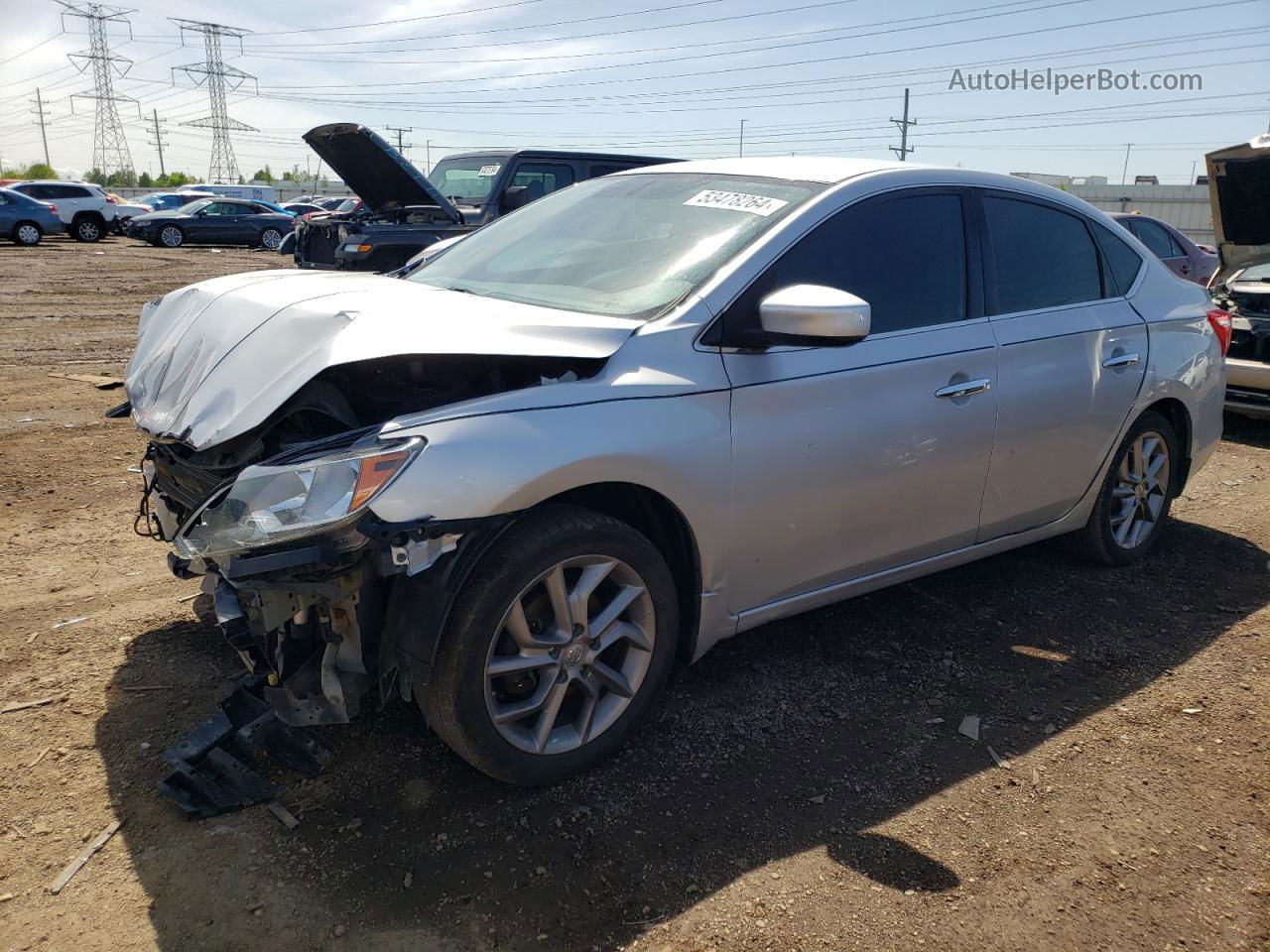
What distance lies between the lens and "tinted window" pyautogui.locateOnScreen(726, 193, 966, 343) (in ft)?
10.2

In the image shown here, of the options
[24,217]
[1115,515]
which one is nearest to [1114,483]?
[1115,515]

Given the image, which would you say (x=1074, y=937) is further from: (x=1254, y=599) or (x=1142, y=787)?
(x=1254, y=599)

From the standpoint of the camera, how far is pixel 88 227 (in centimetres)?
2816

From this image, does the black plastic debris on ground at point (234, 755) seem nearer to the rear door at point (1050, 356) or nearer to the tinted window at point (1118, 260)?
the rear door at point (1050, 356)

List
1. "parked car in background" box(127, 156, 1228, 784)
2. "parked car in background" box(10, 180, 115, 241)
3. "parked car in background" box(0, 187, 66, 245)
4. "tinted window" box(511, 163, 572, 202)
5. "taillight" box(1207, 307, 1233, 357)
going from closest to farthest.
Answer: "parked car in background" box(127, 156, 1228, 784) → "taillight" box(1207, 307, 1233, 357) → "tinted window" box(511, 163, 572, 202) → "parked car in background" box(0, 187, 66, 245) → "parked car in background" box(10, 180, 115, 241)

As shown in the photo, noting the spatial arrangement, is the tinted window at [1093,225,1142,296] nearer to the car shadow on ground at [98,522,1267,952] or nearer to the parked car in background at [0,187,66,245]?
the car shadow on ground at [98,522,1267,952]

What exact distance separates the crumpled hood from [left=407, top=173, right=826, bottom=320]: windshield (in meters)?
0.18

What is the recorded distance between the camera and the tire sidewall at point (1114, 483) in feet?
14.4

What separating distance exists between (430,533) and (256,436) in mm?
707

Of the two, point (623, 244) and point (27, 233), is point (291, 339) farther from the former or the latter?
point (27, 233)

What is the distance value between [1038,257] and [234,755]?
139 inches

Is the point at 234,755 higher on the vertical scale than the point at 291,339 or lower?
lower

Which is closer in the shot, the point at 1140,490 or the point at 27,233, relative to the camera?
the point at 1140,490

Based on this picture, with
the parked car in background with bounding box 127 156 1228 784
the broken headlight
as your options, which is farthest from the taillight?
the broken headlight
